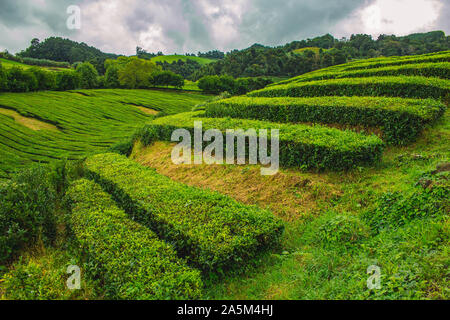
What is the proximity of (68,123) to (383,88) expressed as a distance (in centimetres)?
2886

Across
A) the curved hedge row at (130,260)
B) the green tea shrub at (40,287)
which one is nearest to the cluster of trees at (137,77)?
the curved hedge row at (130,260)

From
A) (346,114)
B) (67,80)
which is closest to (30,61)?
(67,80)

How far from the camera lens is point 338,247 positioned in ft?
16.1

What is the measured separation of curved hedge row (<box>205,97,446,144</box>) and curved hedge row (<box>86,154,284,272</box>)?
5766mm

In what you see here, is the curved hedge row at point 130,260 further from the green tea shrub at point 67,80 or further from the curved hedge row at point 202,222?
the green tea shrub at point 67,80

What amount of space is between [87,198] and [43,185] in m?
1.78

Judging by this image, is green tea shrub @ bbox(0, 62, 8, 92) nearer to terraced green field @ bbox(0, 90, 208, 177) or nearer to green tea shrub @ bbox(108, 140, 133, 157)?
terraced green field @ bbox(0, 90, 208, 177)

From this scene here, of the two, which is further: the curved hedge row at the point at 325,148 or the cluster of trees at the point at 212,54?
the cluster of trees at the point at 212,54

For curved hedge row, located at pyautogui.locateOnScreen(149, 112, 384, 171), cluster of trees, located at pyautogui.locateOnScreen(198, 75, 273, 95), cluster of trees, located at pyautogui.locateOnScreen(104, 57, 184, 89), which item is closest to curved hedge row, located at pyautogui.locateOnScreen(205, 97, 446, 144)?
curved hedge row, located at pyautogui.locateOnScreen(149, 112, 384, 171)

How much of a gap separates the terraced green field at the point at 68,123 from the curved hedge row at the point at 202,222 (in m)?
10.9

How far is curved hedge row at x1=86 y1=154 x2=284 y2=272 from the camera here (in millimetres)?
4892

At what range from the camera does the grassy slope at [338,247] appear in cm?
350

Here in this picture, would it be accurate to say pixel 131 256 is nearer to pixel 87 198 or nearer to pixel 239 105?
pixel 87 198

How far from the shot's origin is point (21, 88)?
38625 mm
